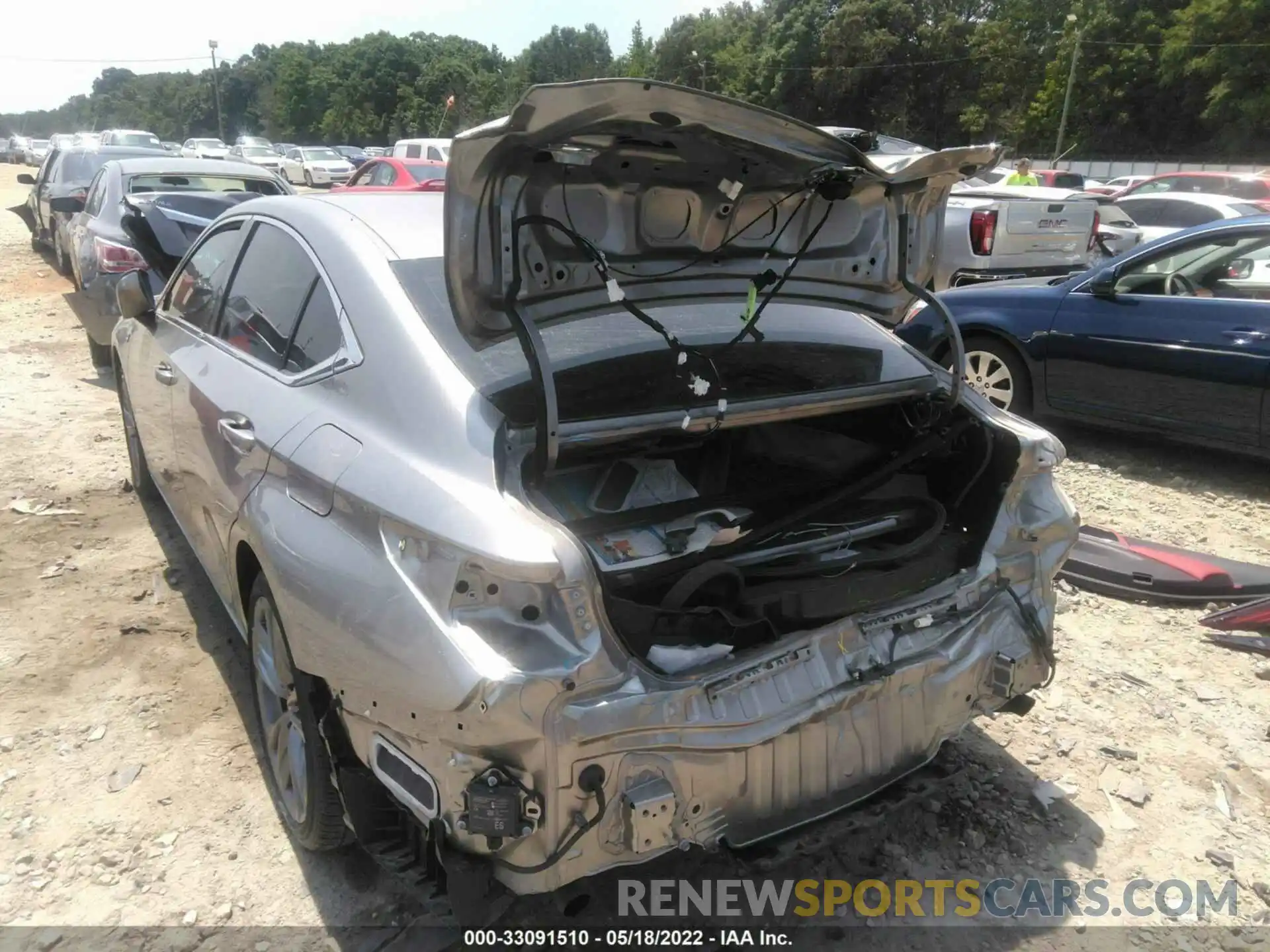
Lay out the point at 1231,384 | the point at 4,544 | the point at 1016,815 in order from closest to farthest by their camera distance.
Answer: the point at 1016,815 < the point at 4,544 < the point at 1231,384

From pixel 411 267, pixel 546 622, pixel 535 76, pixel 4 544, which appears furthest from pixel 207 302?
pixel 535 76

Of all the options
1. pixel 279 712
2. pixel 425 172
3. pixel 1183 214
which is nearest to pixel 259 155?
pixel 425 172

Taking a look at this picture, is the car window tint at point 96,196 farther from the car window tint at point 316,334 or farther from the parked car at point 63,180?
the car window tint at point 316,334

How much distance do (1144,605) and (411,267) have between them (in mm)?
3570

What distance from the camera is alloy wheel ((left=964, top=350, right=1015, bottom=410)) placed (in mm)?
6723

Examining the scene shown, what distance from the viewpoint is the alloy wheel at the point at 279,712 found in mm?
2658

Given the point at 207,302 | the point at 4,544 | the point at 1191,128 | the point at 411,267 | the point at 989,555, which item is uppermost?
the point at 1191,128

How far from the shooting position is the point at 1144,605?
4.37 meters

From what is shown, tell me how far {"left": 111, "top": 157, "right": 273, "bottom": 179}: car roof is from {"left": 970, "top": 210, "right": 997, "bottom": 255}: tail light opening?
707 centimetres

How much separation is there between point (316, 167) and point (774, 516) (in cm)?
3568

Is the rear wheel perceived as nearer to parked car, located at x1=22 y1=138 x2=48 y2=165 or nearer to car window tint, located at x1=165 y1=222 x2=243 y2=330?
car window tint, located at x1=165 y1=222 x2=243 y2=330

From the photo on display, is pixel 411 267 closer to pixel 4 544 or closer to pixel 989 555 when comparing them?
pixel 989 555

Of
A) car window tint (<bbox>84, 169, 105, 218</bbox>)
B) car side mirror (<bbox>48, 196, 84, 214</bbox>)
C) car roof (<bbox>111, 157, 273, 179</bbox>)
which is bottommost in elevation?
car side mirror (<bbox>48, 196, 84, 214</bbox>)

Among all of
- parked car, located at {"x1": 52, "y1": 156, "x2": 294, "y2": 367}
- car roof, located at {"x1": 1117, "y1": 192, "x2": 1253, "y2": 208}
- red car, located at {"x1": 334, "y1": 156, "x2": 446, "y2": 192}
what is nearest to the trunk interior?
parked car, located at {"x1": 52, "y1": 156, "x2": 294, "y2": 367}
